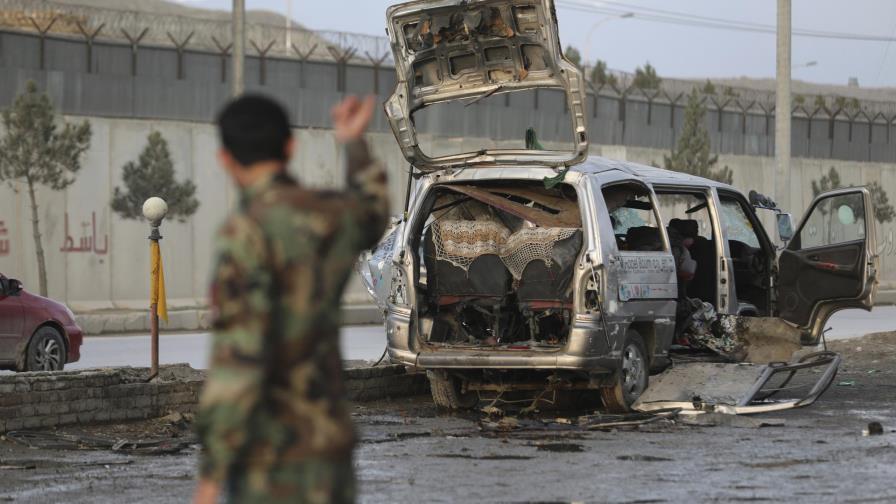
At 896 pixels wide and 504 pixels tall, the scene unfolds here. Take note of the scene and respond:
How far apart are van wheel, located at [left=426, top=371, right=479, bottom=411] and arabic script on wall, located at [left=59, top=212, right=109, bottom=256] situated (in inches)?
833

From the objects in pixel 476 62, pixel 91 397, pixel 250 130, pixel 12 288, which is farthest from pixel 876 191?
pixel 250 130

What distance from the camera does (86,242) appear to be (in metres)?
32.4

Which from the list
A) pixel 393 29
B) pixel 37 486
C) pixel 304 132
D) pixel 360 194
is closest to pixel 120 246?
pixel 304 132

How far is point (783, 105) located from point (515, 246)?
13.6m

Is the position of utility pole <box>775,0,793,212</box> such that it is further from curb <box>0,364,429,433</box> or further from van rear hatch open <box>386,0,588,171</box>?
curb <box>0,364,429,433</box>

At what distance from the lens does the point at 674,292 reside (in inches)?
489

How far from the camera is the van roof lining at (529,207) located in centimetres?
1181

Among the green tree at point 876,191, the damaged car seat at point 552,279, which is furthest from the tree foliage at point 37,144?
the green tree at point 876,191

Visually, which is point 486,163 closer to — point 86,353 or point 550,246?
point 550,246

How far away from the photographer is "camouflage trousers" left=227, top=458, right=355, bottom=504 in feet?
12.7

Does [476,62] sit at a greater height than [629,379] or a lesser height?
greater

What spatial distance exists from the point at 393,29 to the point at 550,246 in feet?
7.15

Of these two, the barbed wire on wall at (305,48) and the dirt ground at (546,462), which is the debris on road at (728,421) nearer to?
the dirt ground at (546,462)

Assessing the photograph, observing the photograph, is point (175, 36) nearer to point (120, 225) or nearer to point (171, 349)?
point (120, 225)
